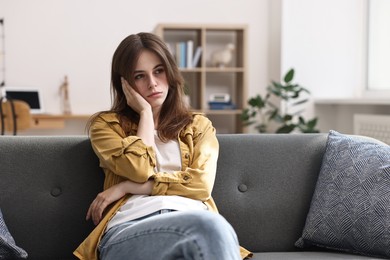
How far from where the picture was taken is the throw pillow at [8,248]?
1.81m

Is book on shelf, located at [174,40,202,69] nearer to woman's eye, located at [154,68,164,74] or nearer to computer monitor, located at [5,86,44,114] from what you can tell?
computer monitor, located at [5,86,44,114]

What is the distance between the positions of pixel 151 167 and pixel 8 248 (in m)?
0.47

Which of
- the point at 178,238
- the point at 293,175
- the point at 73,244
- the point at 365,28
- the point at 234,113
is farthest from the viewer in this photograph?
the point at 234,113

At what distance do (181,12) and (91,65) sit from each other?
96cm

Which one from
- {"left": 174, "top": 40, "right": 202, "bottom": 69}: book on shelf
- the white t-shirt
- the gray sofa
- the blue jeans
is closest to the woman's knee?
the blue jeans

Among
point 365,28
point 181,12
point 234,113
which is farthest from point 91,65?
point 365,28

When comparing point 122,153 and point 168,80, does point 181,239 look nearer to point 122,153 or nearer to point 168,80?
point 122,153

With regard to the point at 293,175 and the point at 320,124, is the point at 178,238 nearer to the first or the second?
the point at 293,175

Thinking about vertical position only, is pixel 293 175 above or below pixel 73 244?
above

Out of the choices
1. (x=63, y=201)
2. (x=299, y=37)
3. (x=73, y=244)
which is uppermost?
(x=299, y=37)

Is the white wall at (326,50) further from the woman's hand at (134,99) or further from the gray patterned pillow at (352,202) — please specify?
the woman's hand at (134,99)

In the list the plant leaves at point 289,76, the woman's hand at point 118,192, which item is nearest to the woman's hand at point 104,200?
the woman's hand at point 118,192

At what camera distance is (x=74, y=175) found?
2068mm

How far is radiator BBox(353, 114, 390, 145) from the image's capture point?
14.4 feet
